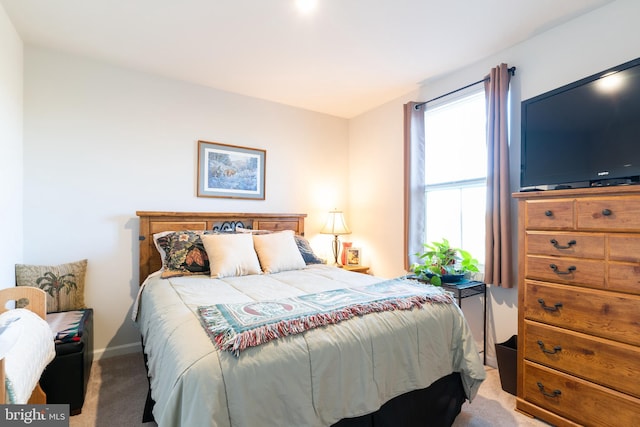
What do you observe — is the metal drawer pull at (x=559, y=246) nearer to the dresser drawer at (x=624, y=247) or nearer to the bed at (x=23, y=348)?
the dresser drawer at (x=624, y=247)

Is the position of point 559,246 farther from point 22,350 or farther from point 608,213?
point 22,350

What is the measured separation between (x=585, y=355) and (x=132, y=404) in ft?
8.79

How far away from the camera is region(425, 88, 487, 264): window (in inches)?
106

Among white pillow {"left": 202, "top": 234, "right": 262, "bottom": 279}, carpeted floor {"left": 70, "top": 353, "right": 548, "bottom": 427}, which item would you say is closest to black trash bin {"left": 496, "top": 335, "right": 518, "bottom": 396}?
carpeted floor {"left": 70, "top": 353, "right": 548, "bottom": 427}

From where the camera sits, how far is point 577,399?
165cm

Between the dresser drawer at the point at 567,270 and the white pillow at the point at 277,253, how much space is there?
5.52 feet

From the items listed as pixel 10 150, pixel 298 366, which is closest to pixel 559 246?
pixel 298 366

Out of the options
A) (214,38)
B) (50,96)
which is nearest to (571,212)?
(214,38)

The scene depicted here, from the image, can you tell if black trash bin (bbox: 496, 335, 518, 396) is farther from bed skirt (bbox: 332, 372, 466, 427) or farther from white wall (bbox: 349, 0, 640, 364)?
bed skirt (bbox: 332, 372, 466, 427)

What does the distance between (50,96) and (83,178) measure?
26.7 inches

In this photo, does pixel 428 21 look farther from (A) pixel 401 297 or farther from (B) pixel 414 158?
(A) pixel 401 297

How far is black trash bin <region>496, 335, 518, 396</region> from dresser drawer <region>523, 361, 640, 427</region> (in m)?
0.20

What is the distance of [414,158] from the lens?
3125 millimetres

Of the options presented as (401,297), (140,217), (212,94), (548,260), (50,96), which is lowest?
(401,297)
